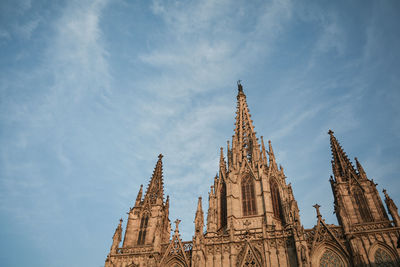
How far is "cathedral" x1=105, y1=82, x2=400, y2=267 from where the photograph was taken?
23.8 m

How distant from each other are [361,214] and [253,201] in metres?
9.49

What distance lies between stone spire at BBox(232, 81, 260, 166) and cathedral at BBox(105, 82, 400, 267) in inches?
6.6

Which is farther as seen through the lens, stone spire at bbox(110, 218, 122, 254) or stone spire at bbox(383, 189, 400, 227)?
stone spire at bbox(110, 218, 122, 254)

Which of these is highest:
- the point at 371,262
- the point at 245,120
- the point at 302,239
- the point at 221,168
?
the point at 245,120

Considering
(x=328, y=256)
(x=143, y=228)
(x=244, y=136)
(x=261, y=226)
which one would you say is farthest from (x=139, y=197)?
(x=328, y=256)

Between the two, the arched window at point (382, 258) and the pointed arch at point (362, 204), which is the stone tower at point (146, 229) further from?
the pointed arch at point (362, 204)

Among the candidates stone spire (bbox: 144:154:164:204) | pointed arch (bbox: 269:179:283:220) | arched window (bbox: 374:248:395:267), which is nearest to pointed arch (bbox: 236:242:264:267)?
pointed arch (bbox: 269:179:283:220)

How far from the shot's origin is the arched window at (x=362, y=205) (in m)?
26.8

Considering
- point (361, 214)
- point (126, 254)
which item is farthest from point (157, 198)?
point (361, 214)

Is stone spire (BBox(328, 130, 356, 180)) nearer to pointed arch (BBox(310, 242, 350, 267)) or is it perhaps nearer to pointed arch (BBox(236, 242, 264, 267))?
pointed arch (BBox(310, 242, 350, 267))

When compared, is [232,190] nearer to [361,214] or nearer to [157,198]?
[157,198]

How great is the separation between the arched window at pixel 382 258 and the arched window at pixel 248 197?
1043cm

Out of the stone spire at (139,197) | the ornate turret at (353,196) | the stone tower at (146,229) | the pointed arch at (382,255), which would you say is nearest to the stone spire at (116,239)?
the stone tower at (146,229)

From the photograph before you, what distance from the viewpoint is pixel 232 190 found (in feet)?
103
